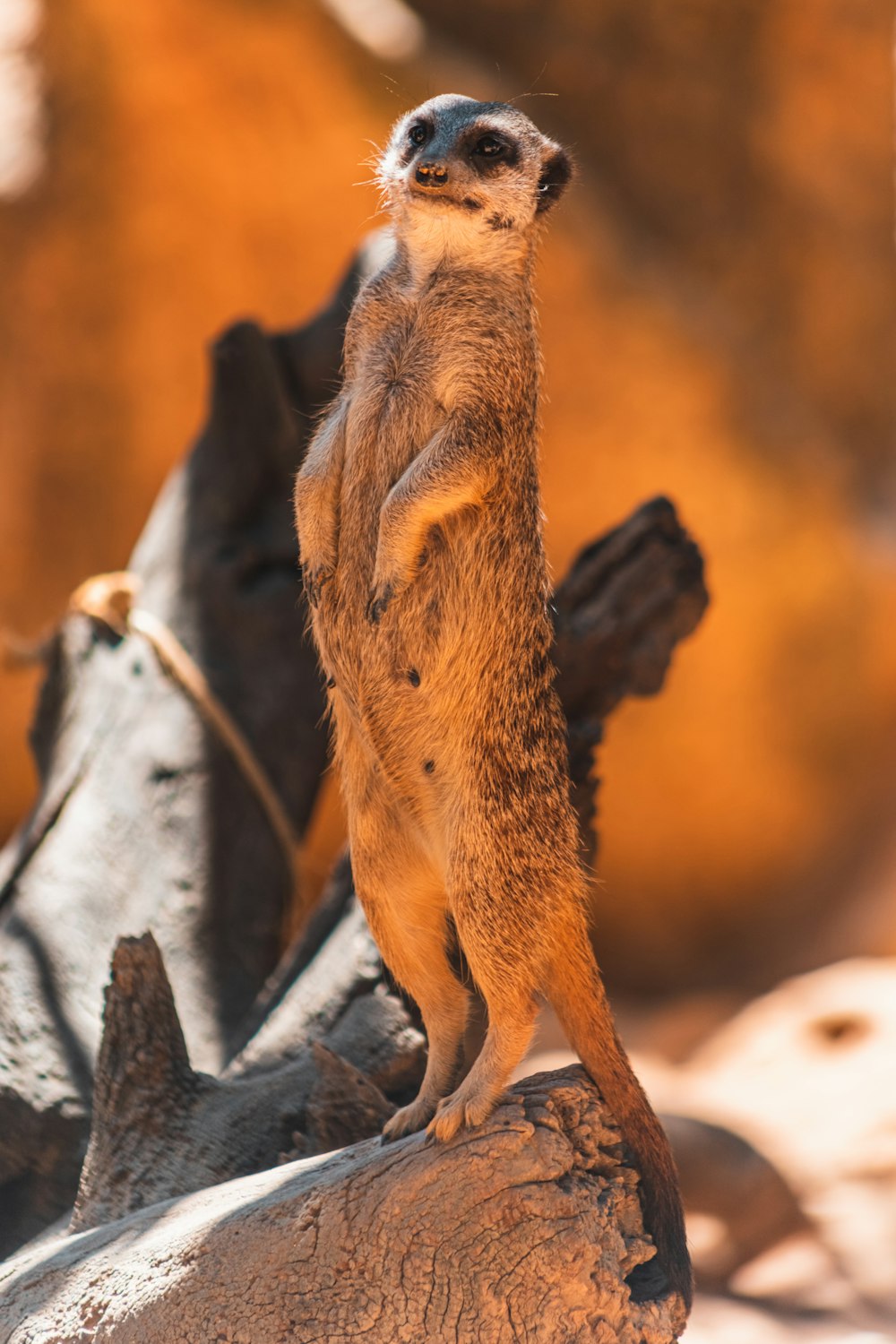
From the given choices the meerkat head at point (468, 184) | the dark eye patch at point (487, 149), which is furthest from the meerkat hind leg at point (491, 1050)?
the dark eye patch at point (487, 149)

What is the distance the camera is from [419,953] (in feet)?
7.42

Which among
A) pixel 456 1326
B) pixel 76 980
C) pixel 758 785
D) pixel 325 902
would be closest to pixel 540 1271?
pixel 456 1326

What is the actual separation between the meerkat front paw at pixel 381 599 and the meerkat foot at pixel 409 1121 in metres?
0.80

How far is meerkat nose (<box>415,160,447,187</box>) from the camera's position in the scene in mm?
2062

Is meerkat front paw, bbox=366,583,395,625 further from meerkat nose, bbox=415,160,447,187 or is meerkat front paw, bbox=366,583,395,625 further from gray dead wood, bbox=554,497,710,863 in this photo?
gray dead wood, bbox=554,497,710,863

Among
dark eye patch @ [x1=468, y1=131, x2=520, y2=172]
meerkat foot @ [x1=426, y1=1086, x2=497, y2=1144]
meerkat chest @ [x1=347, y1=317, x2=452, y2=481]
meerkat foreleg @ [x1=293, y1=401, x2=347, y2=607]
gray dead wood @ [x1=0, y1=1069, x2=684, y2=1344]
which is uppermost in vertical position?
dark eye patch @ [x1=468, y1=131, x2=520, y2=172]

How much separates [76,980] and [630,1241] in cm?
166

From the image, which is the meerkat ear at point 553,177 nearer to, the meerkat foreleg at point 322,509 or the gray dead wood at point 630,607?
the meerkat foreleg at point 322,509

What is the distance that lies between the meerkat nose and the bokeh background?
12.2ft

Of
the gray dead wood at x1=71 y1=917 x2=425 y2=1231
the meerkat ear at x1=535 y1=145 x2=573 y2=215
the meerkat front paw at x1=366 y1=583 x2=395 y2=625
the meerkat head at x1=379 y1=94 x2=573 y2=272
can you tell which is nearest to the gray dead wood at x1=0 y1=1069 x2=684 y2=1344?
the gray dead wood at x1=71 y1=917 x2=425 y2=1231

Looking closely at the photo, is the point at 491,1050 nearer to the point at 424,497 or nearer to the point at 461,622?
the point at 461,622

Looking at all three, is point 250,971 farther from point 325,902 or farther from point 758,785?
point 758,785

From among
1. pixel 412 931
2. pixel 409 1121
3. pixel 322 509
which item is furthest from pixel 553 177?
pixel 409 1121

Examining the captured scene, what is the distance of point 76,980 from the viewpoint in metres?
3.23
